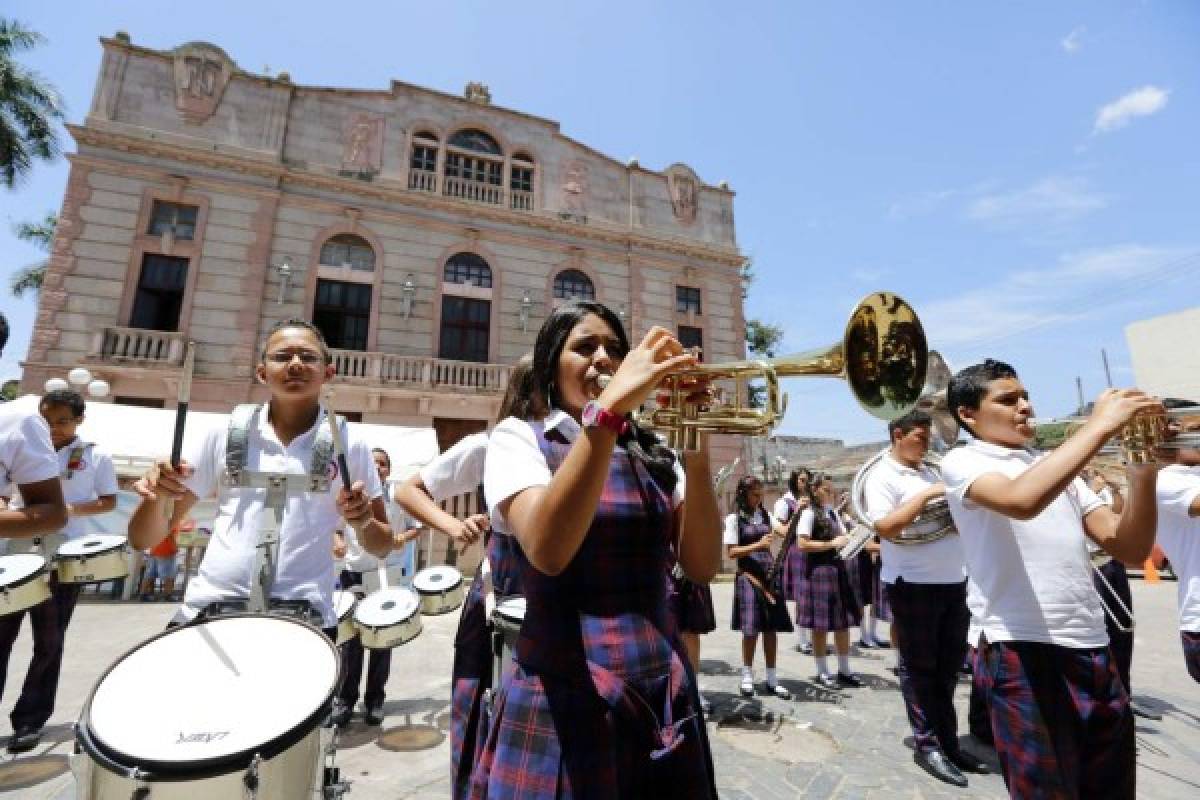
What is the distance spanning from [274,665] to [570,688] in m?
1.16

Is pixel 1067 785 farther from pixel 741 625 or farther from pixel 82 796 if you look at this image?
pixel 741 625

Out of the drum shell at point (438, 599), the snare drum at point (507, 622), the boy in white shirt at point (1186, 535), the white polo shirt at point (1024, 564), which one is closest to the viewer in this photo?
the snare drum at point (507, 622)

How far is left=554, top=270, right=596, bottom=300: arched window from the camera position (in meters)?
19.0

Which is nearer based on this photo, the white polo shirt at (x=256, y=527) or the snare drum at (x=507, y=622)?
the snare drum at (x=507, y=622)

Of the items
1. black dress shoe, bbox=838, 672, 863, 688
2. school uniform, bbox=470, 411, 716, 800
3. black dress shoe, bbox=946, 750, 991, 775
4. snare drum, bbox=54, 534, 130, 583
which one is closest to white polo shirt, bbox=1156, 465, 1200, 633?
black dress shoe, bbox=946, 750, 991, 775

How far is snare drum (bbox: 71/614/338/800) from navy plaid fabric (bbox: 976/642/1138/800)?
8.73 ft

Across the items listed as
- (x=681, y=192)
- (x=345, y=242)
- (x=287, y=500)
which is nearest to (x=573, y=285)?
(x=681, y=192)

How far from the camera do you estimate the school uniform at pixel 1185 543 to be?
3.43m

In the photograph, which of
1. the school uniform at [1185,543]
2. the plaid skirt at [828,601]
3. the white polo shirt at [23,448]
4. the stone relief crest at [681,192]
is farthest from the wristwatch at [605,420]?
the stone relief crest at [681,192]

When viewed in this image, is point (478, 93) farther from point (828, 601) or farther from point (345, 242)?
point (828, 601)

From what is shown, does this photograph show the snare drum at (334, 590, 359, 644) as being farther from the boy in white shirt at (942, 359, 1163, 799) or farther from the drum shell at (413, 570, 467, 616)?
the boy in white shirt at (942, 359, 1163, 799)

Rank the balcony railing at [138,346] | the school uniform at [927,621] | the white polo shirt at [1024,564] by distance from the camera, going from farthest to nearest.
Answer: the balcony railing at [138,346]
the school uniform at [927,621]
the white polo shirt at [1024,564]

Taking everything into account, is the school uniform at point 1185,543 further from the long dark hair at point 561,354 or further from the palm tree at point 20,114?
the palm tree at point 20,114

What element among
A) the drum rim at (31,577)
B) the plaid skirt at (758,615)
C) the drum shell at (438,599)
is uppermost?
the drum rim at (31,577)
